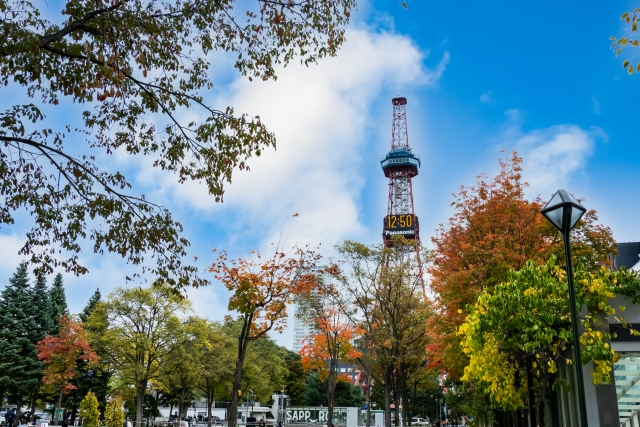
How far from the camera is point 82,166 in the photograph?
855 centimetres

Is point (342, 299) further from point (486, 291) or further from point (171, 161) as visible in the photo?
point (171, 161)

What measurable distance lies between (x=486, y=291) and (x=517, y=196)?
6.73 metres

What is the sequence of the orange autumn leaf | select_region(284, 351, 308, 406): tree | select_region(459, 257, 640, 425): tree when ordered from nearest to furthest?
select_region(459, 257, 640, 425): tree
the orange autumn leaf
select_region(284, 351, 308, 406): tree

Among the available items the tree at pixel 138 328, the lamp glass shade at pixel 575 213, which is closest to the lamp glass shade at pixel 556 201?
the lamp glass shade at pixel 575 213

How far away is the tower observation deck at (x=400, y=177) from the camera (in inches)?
2628

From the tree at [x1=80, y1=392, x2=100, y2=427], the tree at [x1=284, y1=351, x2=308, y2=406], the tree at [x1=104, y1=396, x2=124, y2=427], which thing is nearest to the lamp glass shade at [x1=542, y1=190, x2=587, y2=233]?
the tree at [x1=104, y1=396, x2=124, y2=427]

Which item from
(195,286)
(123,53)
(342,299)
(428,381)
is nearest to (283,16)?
(123,53)

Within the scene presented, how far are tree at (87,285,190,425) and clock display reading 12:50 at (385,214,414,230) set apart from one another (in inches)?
1423

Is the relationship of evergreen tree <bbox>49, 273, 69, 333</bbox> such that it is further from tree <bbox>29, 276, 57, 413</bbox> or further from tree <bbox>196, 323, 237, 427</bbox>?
tree <bbox>196, 323, 237, 427</bbox>

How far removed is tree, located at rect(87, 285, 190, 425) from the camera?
3425 centimetres

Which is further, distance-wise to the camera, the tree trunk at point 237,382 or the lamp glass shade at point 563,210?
the tree trunk at point 237,382

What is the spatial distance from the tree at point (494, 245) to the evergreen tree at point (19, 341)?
30206 millimetres

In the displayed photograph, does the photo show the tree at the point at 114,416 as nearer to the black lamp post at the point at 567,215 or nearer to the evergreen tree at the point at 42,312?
the evergreen tree at the point at 42,312

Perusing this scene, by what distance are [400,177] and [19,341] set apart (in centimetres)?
4864
